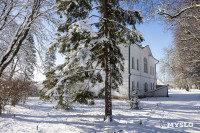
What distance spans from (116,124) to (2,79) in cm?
777

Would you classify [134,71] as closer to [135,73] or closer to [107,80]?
[135,73]

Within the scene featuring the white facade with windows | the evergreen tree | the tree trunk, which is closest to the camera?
the evergreen tree

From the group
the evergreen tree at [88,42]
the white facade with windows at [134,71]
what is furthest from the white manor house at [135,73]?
the evergreen tree at [88,42]

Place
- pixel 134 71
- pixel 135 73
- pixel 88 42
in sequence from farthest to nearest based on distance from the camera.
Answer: pixel 135 73 → pixel 134 71 → pixel 88 42

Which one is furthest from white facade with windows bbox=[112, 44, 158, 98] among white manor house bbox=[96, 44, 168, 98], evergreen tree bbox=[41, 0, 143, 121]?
evergreen tree bbox=[41, 0, 143, 121]

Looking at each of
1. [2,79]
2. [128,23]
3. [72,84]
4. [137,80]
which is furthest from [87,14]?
[137,80]

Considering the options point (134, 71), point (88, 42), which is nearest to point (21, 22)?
point (88, 42)

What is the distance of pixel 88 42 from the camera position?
7.42m

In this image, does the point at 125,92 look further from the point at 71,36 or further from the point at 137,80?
the point at 71,36

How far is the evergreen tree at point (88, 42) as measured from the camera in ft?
21.9

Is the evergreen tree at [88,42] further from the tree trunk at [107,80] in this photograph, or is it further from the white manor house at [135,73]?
the white manor house at [135,73]

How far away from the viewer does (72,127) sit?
22.4ft

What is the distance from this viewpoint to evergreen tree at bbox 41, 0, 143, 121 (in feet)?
21.9

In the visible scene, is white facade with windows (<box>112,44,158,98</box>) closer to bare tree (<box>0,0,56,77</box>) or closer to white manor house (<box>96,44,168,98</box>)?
white manor house (<box>96,44,168,98</box>)
